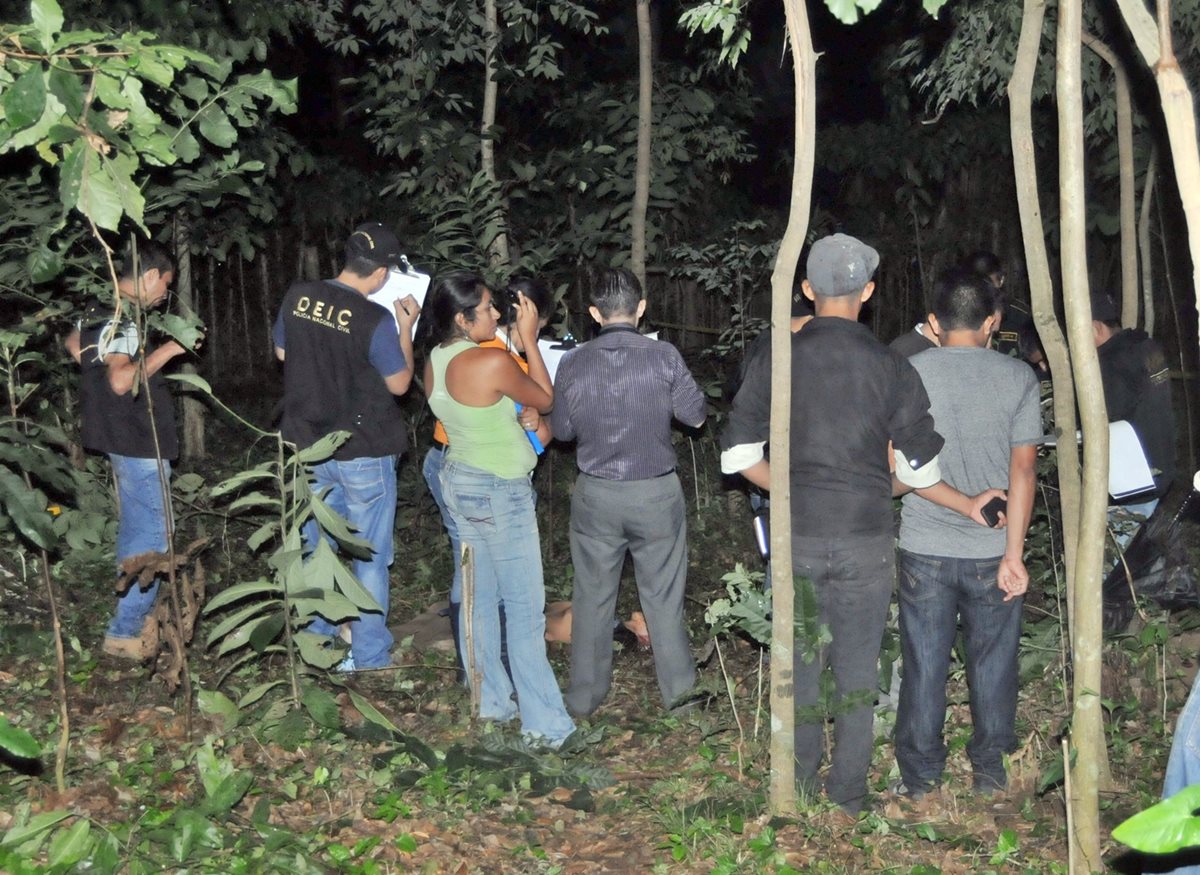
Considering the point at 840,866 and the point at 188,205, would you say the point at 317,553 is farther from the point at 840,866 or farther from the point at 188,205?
the point at 188,205

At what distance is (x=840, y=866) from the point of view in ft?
13.7

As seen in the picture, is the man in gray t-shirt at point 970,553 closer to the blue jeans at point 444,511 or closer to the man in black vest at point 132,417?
the blue jeans at point 444,511

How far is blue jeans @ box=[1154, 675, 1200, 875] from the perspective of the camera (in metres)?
3.17

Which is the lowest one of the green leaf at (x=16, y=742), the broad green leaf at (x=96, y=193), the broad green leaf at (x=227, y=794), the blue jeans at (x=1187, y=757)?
the broad green leaf at (x=227, y=794)

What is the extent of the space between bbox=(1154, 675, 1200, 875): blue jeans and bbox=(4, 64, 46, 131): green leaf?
3141 mm

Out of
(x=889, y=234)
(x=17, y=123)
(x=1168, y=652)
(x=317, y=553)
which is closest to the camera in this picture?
(x=17, y=123)

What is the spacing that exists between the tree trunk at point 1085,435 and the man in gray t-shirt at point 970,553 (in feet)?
2.64

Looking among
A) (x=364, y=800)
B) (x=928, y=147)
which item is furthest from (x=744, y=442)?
(x=928, y=147)

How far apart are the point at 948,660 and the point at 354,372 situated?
276 cm

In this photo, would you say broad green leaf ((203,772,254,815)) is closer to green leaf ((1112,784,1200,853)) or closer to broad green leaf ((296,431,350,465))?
broad green leaf ((296,431,350,465))

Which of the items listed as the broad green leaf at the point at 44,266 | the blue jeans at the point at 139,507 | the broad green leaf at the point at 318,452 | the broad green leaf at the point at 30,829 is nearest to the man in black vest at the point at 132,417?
the blue jeans at the point at 139,507

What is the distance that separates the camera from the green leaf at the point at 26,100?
3002 millimetres

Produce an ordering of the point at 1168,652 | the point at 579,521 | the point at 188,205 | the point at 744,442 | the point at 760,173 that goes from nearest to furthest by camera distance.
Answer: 1. the point at 744,442
2. the point at 579,521
3. the point at 1168,652
4. the point at 188,205
5. the point at 760,173

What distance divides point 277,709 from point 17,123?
2606 millimetres
